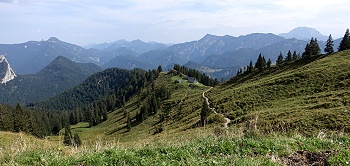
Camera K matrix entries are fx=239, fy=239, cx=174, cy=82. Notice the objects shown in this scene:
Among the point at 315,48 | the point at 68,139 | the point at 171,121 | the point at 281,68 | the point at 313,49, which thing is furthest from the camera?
the point at 315,48

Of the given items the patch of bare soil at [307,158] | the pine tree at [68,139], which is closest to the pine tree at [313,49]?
the pine tree at [68,139]

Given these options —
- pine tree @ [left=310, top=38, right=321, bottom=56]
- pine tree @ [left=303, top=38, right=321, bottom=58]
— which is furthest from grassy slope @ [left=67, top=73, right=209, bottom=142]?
pine tree @ [left=310, top=38, right=321, bottom=56]

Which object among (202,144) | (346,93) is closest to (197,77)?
(346,93)

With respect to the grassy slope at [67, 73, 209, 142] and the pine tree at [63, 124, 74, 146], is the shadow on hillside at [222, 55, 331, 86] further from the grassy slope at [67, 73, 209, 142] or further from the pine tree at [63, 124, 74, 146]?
the pine tree at [63, 124, 74, 146]

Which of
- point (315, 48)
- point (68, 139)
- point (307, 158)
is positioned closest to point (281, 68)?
point (315, 48)

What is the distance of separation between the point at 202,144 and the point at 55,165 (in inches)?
187

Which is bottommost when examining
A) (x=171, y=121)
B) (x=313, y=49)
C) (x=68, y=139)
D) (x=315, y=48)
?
(x=171, y=121)

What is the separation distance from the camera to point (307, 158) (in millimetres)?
7648

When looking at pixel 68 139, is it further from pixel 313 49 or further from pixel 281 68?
pixel 313 49

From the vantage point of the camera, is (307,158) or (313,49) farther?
(313,49)

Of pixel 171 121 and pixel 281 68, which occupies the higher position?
pixel 281 68

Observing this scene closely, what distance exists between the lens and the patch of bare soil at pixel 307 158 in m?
7.15

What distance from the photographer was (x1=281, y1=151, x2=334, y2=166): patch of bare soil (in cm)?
715

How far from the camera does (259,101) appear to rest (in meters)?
50.0
